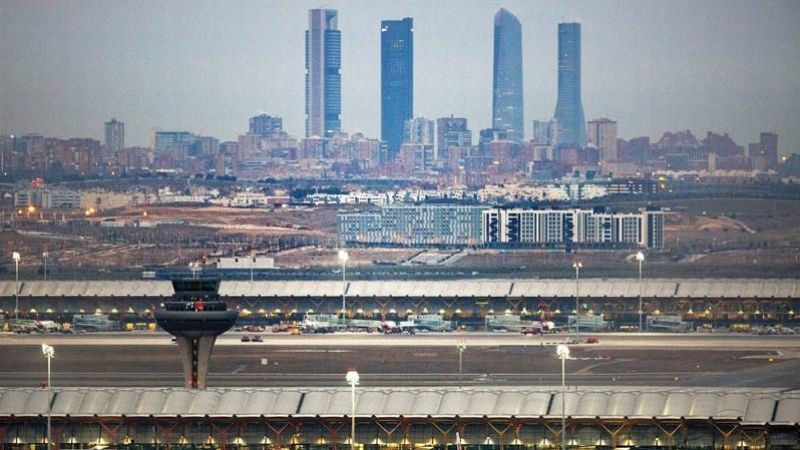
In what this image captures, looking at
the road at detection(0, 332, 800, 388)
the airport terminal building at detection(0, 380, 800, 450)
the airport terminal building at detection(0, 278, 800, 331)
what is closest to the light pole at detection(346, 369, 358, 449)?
the airport terminal building at detection(0, 380, 800, 450)

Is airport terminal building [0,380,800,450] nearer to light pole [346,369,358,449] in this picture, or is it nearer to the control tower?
light pole [346,369,358,449]

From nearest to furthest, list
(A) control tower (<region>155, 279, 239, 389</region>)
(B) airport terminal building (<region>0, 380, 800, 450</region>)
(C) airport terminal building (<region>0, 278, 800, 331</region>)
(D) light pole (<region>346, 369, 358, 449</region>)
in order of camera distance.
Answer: (D) light pole (<region>346, 369, 358, 449</region>) → (B) airport terminal building (<region>0, 380, 800, 450</region>) → (A) control tower (<region>155, 279, 239, 389</region>) → (C) airport terminal building (<region>0, 278, 800, 331</region>)

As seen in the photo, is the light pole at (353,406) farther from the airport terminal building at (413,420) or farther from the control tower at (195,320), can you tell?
the control tower at (195,320)

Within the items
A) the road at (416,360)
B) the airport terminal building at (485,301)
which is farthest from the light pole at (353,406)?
the airport terminal building at (485,301)

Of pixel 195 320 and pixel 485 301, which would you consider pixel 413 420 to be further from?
pixel 485 301

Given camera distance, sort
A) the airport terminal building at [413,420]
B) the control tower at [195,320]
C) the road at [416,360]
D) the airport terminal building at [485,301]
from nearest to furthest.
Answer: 1. the airport terminal building at [413,420]
2. the control tower at [195,320]
3. the road at [416,360]
4. the airport terminal building at [485,301]
